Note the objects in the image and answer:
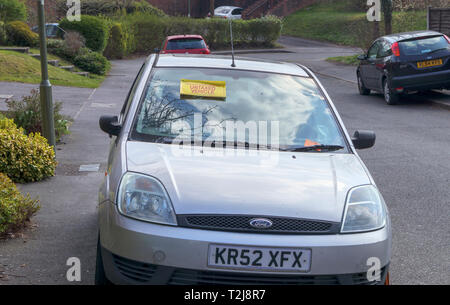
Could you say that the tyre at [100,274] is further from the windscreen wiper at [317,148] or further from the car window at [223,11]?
the car window at [223,11]

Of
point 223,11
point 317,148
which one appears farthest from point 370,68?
point 223,11

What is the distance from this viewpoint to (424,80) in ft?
56.7

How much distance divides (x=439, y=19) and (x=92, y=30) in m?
15.0

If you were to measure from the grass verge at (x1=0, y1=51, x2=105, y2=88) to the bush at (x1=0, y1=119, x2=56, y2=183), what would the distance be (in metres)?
10.6

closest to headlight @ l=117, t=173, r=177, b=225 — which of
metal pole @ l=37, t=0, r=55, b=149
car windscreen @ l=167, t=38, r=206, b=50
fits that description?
metal pole @ l=37, t=0, r=55, b=149

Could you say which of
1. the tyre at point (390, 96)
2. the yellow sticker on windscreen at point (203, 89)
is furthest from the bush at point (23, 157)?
the tyre at point (390, 96)

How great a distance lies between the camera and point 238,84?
5391mm

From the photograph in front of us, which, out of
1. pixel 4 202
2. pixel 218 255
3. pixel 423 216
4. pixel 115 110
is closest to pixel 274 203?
pixel 218 255

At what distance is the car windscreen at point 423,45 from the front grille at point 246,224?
14.5 meters

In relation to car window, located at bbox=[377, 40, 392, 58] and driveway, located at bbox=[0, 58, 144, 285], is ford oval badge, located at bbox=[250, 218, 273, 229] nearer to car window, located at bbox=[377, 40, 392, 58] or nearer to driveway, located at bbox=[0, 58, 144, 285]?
driveway, located at bbox=[0, 58, 144, 285]

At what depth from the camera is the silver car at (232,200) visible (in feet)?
12.4

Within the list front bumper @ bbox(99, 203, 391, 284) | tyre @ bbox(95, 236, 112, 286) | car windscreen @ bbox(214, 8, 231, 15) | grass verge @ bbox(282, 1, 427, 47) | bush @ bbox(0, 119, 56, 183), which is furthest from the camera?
car windscreen @ bbox(214, 8, 231, 15)

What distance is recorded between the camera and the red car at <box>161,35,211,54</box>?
85.9 ft

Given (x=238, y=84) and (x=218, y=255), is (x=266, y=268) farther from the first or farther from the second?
(x=238, y=84)
